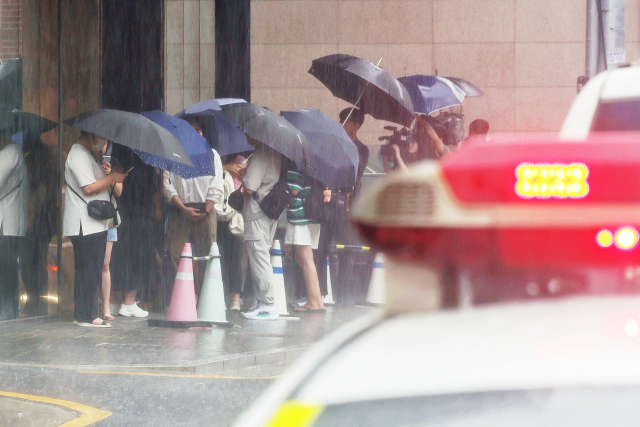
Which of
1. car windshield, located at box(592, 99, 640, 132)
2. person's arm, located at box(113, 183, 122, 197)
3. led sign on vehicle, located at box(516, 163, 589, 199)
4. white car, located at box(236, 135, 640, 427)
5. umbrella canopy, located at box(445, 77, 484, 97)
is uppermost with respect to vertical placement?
umbrella canopy, located at box(445, 77, 484, 97)

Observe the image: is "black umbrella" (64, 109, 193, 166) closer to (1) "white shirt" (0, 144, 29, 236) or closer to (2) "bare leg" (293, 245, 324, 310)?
(1) "white shirt" (0, 144, 29, 236)

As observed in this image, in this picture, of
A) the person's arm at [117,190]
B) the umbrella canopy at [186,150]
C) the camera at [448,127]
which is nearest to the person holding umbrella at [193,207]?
the umbrella canopy at [186,150]

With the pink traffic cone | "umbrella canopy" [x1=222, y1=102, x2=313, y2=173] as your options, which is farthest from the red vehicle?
"umbrella canopy" [x1=222, y1=102, x2=313, y2=173]

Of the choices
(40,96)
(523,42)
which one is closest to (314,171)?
(40,96)

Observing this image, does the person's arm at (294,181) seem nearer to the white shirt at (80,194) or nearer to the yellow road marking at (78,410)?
the white shirt at (80,194)

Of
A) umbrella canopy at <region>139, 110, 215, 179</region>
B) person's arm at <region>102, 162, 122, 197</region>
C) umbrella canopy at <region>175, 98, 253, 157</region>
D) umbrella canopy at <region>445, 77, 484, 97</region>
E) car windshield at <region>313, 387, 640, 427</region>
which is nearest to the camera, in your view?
car windshield at <region>313, 387, 640, 427</region>

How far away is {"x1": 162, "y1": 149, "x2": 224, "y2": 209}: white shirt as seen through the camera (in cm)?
967

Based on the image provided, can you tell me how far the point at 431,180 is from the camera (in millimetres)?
1307

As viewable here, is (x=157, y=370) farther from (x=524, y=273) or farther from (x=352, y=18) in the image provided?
(x=352, y=18)

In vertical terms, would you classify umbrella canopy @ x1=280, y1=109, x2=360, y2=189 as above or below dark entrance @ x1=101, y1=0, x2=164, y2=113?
below

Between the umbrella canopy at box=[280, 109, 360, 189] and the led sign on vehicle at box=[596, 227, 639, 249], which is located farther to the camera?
the umbrella canopy at box=[280, 109, 360, 189]

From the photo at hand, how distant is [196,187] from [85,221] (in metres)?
1.48

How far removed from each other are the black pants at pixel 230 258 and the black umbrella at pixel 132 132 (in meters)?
2.11

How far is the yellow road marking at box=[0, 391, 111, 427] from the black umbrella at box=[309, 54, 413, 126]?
597cm
